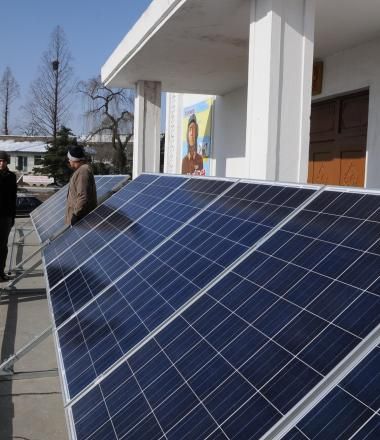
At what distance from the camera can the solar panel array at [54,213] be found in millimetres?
6914

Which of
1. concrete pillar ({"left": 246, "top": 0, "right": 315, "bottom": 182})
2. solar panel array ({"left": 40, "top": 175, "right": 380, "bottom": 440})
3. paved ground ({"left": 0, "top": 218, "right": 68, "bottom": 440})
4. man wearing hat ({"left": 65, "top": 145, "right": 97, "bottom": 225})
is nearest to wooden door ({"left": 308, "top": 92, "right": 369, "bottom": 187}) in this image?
concrete pillar ({"left": 246, "top": 0, "right": 315, "bottom": 182})

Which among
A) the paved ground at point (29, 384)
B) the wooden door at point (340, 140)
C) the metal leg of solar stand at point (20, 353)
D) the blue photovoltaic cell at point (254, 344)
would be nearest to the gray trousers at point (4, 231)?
the paved ground at point (29, 384)

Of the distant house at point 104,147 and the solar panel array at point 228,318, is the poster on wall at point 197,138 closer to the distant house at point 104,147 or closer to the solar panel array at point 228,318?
the solar panel array at point 228,318

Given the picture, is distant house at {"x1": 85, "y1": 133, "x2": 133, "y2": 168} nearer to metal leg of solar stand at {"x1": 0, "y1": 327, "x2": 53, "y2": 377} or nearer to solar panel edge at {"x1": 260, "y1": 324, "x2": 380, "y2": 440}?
metal leg of solar stand at {"x1": 0, "y1": 327, "x2": 53, "y2": 377}

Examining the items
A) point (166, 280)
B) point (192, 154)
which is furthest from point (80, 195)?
point (192, 154)

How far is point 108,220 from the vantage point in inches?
198

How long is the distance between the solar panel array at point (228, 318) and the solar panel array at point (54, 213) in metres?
3.52

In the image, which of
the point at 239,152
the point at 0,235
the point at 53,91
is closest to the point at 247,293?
the point at 0,235

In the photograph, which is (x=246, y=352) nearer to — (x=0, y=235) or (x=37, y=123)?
(x=0, y=235)

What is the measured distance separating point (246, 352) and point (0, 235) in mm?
6877

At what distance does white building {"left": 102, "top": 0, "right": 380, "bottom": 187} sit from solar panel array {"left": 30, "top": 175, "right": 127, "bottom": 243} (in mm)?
2236

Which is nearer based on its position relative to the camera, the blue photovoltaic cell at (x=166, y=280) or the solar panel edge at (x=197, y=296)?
the solar panel edge at (x=197, y=296)

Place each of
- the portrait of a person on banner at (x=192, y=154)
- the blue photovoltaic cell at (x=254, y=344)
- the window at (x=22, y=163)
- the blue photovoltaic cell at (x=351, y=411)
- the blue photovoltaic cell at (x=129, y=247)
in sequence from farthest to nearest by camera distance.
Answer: the window at (x=22, y=163), the portrait of a person on banner at (x=192, y=154), the blue photovoltaic cell at (x=129, y=247), the blue photovoltaic cell at (x=254, y=344), the blue photovoltaic cell at (x=351, y=411)

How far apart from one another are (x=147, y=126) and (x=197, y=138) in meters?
2.87
